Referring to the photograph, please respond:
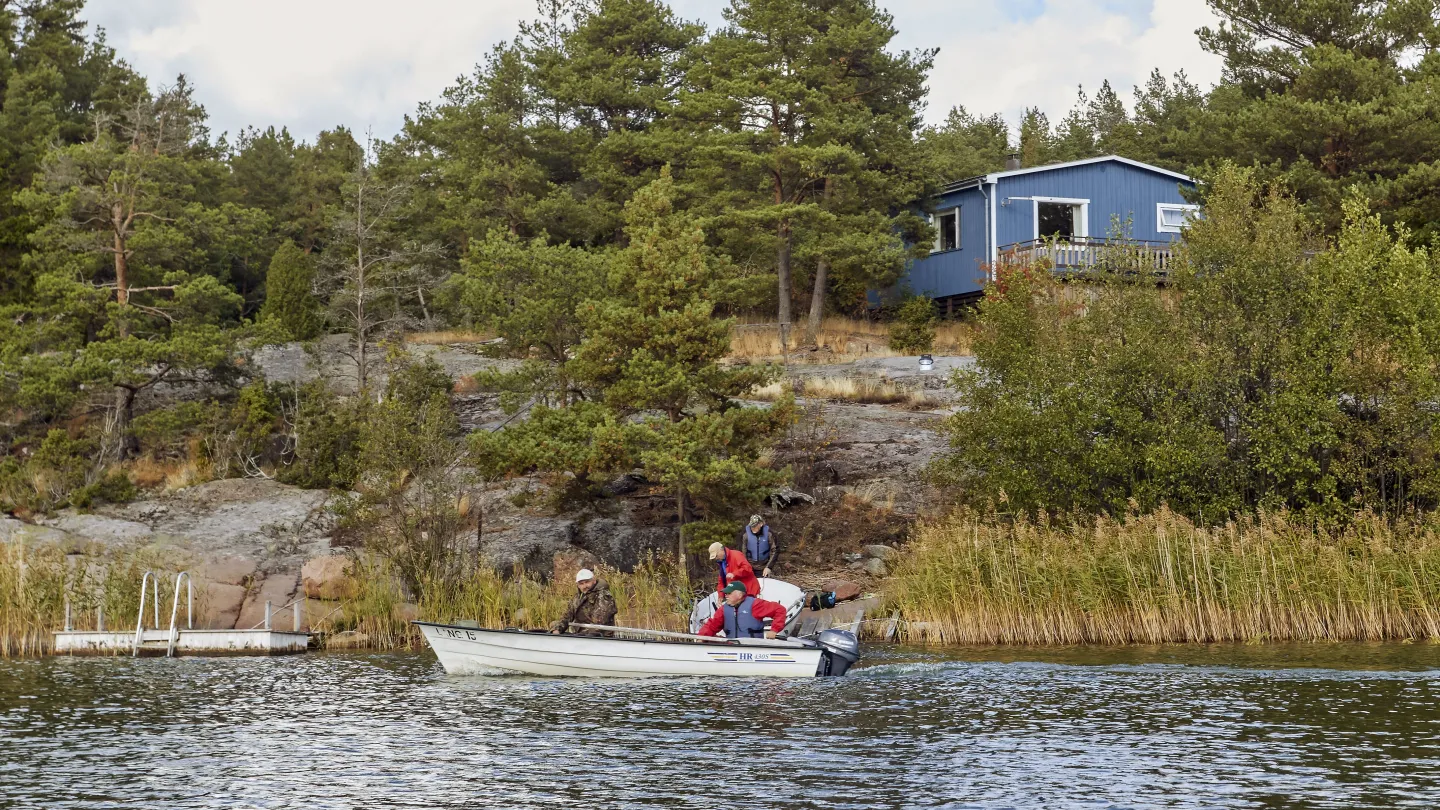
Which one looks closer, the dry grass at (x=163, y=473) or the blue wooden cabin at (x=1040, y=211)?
the dry grass at (x=163, y=473)

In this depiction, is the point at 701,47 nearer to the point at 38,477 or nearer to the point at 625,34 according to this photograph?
the point at 625,34

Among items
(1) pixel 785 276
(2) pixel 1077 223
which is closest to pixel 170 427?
(1) pixel 785 276

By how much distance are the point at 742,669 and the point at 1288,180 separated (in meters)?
26.0

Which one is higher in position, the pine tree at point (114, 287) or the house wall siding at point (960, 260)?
the house wall siding at point (960, 260)

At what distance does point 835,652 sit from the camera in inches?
803

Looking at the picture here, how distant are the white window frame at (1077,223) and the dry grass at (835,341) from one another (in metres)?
4.18

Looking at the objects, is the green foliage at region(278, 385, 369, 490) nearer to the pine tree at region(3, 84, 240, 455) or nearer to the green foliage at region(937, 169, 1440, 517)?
the pine tree at region(3, 84, 240, 455)

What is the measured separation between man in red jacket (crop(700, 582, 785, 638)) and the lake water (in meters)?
0.93

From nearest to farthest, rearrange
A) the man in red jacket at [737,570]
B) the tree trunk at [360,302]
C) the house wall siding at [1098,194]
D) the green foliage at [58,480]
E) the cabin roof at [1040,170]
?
the man in red jacket at [737,570] < the green foliage at [58,480] < the tree trunk at [360,302] < the cabin roof at [1040,170] < the house wall siding at [1098,194]

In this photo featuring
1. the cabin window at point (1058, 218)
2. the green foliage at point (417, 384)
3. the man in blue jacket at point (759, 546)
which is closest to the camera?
the man in blue jacket at point (759, 546)

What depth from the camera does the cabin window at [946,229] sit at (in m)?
49.8

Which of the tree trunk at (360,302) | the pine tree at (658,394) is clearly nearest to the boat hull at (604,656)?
the pine tree at (658,394)

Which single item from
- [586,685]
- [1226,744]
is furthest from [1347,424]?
[586,685]

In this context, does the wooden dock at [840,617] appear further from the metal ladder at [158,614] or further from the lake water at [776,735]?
the metal ladder at [158,614]
